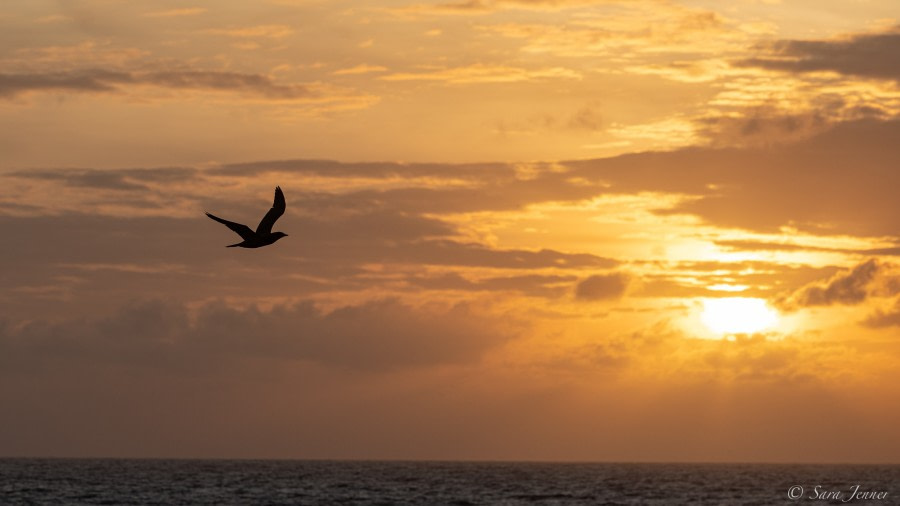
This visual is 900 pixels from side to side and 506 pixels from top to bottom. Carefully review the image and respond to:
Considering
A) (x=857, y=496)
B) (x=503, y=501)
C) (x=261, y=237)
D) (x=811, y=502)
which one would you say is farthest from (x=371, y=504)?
(x=261, y=237)

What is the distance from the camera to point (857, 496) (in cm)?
14638

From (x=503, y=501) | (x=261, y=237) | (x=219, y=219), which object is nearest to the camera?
(x=219, y=219)

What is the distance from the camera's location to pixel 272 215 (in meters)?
37.8

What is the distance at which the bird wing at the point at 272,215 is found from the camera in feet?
123

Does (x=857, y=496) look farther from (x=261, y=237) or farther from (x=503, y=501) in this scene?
(x=261, y=237)

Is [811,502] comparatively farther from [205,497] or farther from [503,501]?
[205,497]

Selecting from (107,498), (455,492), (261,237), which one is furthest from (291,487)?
(261,237)

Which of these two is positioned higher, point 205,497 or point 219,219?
point 219,219

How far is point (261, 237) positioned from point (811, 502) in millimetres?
107214

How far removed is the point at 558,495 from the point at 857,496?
3654cm

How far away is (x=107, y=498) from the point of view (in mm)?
125375

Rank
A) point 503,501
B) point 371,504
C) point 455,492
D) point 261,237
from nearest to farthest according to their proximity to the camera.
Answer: point 261,237 → point 371,504 → point 503,501 → point 455,492

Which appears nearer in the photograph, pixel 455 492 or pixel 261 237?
pixel 261 237

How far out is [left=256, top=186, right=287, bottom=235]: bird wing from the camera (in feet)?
123
